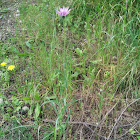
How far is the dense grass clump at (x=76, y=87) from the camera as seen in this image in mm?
1566

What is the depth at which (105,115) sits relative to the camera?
1.57m

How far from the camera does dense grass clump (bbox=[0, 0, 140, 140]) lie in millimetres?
1566

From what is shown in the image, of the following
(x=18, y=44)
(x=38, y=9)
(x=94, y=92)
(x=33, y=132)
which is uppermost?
(x=38, y=9)

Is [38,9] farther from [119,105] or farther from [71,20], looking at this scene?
[119,105]

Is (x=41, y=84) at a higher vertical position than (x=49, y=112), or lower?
higher

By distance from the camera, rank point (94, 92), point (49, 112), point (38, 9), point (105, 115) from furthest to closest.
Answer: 1. point (38, 9)
2. point (94, 92)
3. point (49, 112)
4. point (105, 115)

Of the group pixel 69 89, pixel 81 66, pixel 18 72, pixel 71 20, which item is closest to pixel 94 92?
pixel 69 89

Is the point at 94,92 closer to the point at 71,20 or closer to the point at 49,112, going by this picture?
the point at 49,112

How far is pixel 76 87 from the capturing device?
189 centimetres

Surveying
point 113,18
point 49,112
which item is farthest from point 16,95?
point 113,18

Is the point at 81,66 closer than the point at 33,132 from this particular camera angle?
No

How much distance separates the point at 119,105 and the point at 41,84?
758 mm

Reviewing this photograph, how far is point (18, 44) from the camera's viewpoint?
239 centimetres

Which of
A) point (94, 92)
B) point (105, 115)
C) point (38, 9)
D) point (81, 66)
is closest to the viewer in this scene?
point (105, 115)
